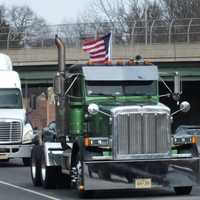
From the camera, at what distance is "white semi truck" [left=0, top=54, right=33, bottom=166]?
1198 inches

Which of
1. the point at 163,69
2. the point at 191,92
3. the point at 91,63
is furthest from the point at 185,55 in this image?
the point at 91,63

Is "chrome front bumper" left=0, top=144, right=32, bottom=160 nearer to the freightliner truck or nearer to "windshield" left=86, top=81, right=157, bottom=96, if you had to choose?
the freightliner truck

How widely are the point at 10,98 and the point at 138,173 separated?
14826 millimetres

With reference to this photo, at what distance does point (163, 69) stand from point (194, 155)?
36462mm

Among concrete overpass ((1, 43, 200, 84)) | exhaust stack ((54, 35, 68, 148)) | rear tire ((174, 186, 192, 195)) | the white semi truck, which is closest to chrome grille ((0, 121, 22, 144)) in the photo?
the white semi truck

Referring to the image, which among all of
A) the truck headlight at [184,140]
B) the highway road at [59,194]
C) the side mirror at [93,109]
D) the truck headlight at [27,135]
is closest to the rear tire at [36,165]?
the highway road at [59,194]

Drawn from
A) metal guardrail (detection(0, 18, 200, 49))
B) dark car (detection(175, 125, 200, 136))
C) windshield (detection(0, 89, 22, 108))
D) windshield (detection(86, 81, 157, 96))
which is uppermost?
windshield (detection(86, 81, 157, 96))

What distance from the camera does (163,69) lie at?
54.0m

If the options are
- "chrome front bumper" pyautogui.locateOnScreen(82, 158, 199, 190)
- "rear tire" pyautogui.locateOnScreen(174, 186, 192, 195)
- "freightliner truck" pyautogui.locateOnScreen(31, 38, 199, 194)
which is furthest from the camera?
"rear tire" pyautogui.locateOnScreen(174, 186, 192, 195)

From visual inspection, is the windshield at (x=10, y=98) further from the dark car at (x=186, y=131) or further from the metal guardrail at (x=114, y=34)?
the metal guardrail at (x=114, y=34)

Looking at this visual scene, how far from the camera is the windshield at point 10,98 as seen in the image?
31141 millimetres

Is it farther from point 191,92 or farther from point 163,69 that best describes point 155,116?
point 191,92

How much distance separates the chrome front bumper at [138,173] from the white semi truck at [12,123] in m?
13.7

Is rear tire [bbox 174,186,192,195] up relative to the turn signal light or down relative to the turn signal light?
down
